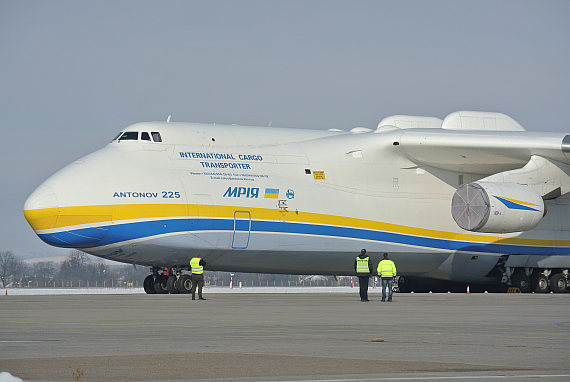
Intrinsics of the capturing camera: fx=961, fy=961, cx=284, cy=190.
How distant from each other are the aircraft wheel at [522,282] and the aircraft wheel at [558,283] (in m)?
0.75

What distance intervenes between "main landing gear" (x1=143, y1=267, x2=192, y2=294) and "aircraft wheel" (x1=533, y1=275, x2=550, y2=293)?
10.7 metres

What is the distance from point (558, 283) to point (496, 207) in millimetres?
5686

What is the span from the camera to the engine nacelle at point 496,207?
2525 centimetres

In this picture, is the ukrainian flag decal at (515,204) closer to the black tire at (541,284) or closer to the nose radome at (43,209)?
the black tire at (541,284)

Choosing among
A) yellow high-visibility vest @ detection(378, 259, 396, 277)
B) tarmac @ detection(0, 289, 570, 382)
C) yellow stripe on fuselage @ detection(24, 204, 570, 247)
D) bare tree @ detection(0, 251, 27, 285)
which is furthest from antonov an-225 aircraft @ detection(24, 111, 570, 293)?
bare tree @ detection(0, 251, 27, 285)

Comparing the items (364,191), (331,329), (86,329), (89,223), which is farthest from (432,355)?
(364,191)

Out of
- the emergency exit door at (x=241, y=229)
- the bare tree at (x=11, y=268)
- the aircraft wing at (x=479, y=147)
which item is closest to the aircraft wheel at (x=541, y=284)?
the aircraft wing at (x=479, y=147)

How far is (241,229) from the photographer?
25172 millimetres

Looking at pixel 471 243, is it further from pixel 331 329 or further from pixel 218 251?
pixel 331 329

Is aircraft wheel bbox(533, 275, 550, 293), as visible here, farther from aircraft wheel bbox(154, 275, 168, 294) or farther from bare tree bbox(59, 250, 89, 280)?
bare tree bbox(59, 250, 89, 280)

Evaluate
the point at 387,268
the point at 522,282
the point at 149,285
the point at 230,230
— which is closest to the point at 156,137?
the point at 230,230

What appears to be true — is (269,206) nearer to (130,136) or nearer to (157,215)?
(157,215)

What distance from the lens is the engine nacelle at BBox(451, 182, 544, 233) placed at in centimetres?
2525

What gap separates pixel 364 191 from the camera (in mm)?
27438
